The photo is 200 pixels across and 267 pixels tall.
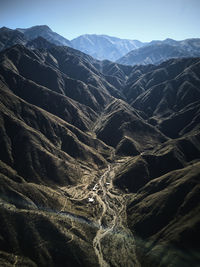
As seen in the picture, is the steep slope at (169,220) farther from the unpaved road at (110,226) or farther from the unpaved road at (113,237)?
the unpaved road at (110,226)

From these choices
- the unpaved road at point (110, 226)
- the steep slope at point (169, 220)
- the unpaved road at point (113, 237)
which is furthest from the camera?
the unpaved road at point (110, 226)

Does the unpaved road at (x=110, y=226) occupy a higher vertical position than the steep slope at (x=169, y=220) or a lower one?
lower

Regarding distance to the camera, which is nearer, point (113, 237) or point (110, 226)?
point (113, 237)

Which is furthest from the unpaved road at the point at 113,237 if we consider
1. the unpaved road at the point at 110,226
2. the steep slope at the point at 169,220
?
the steep slope at the point at 169,220

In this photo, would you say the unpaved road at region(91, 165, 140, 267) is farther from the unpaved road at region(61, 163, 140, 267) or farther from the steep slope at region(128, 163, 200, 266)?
the steep slope at region(128, 163, 200, 266)

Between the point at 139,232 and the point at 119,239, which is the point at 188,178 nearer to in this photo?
the point at 139,232

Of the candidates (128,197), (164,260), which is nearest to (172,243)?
(164,260)

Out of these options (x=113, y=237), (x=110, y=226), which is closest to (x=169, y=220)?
(x=113, y=237)

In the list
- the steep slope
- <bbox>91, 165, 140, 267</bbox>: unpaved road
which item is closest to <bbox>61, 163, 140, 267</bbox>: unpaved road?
<bbox>91, 165, 140, 267</bbox>: unpaved road

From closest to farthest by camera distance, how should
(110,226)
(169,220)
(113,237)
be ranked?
(169,220) → (113,237) → (110,226)

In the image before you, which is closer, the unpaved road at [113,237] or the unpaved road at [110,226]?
the unpaved road at [113,237]

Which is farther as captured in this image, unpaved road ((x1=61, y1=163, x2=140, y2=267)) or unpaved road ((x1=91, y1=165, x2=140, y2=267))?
unpaved road ((x1=61, y1=163, x2=140, y2=267))

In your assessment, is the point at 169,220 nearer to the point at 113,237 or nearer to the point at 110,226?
the point at 113,237

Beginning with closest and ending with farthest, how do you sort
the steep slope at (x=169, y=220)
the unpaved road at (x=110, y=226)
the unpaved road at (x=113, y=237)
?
1. the steep slope at (x=169, y=220)
2. the unpaved road at (x=113, y=237)
3. the unpaved road at (x=110, y=226)
